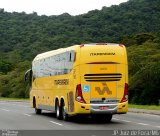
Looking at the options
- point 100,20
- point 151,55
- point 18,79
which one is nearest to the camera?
point 151,55

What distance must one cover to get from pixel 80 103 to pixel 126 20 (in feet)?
293

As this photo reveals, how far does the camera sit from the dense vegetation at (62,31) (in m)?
98.6

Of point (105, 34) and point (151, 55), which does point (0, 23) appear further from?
point (151, 55)

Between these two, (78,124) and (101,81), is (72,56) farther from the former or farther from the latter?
(78,124)

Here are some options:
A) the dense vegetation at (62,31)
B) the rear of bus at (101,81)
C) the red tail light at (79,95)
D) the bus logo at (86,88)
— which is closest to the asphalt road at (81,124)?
the rear of bus at (101,81)

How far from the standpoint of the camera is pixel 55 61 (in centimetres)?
2708

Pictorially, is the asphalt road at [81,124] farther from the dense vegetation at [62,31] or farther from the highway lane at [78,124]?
the dense vegetation at [62,31]

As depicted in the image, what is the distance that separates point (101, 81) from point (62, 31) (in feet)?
307

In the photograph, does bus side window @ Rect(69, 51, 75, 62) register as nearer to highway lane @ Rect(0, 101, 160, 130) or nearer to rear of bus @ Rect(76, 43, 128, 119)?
rear of bus @ Rect(76, 43, 128, 119)

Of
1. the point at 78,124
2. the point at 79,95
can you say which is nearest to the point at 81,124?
the point at 78,124

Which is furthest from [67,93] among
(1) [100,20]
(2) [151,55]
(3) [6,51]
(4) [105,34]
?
(3) [6,51]

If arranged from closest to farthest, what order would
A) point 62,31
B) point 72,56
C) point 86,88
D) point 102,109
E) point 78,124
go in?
point 78,124
point 102,109
point 86,88
point 72,56
point 62,31

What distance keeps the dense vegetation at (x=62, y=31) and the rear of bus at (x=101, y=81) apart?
54687 millimetres

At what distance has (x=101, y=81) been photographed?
2344 cm
